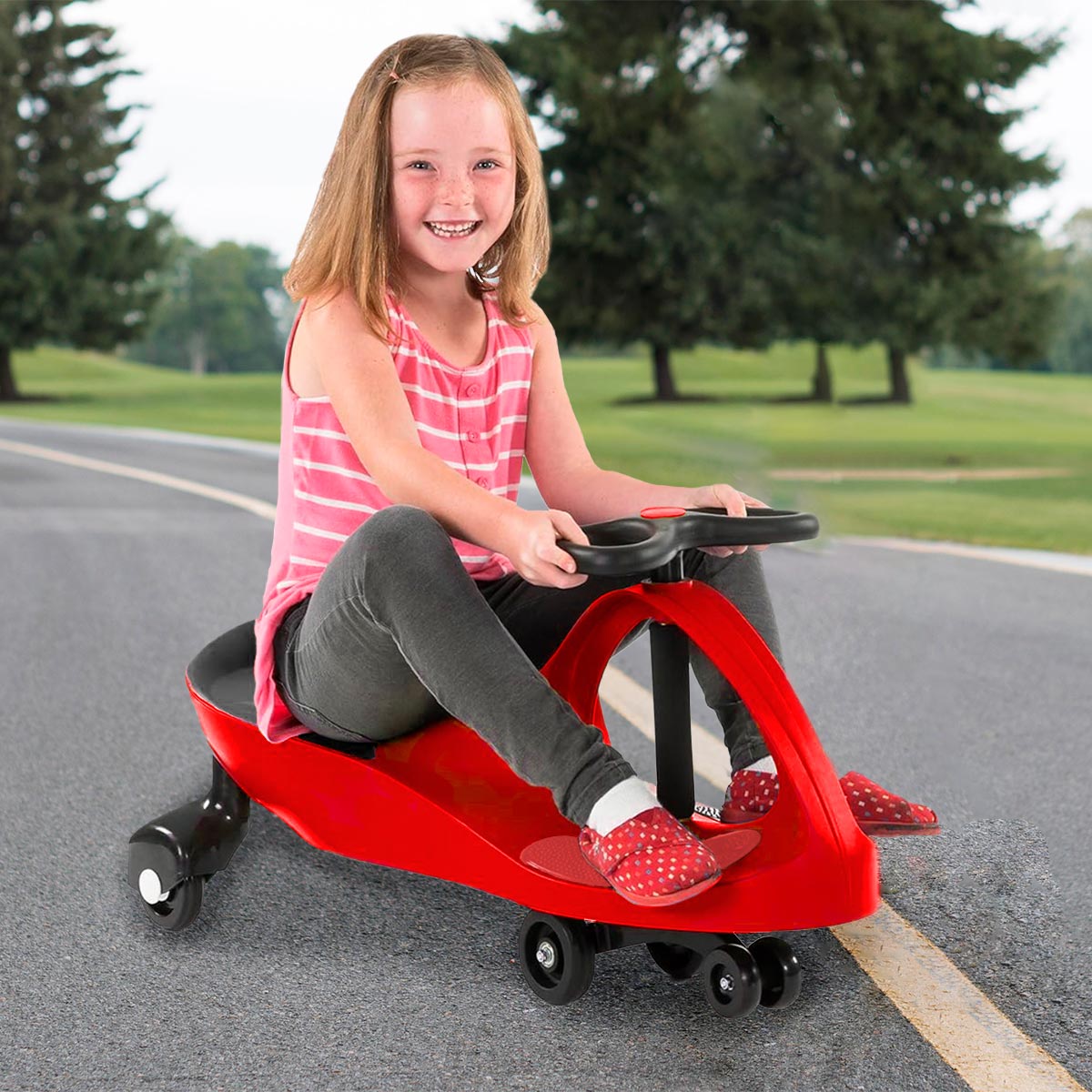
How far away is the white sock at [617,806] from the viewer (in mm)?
1911

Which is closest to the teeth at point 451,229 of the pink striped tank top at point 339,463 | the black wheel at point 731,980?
the pink striped tank top at point 339,463

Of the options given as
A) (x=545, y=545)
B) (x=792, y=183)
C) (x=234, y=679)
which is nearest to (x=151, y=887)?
(x=234, y=679)

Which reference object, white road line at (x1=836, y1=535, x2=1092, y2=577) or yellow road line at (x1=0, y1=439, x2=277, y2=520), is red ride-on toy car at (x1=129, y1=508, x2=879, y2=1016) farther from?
white road line at (x1=836, y1=535, x2=1092, y2=577)

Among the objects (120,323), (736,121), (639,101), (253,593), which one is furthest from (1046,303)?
(253,593)

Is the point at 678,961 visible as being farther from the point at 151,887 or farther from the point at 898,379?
the point at 898,379

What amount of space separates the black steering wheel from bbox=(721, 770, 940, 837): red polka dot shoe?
396mm

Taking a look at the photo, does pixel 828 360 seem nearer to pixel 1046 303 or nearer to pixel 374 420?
pixel 1046 303

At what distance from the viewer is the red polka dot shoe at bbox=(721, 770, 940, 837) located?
217cm

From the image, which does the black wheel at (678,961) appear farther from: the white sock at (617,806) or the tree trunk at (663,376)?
the tree trunk at (663,376)

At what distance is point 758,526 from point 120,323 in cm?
3799

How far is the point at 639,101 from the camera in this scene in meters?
33.5

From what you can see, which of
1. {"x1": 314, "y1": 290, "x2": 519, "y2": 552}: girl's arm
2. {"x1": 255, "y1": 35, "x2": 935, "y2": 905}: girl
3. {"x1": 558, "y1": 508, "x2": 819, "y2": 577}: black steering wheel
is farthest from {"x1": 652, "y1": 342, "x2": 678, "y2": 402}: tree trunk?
{"x1": 558, "y1": 508, "x2": 819, "y2": 577}: black steering wheel

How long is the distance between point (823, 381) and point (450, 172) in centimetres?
3382

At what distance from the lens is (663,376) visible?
35.8 metres
